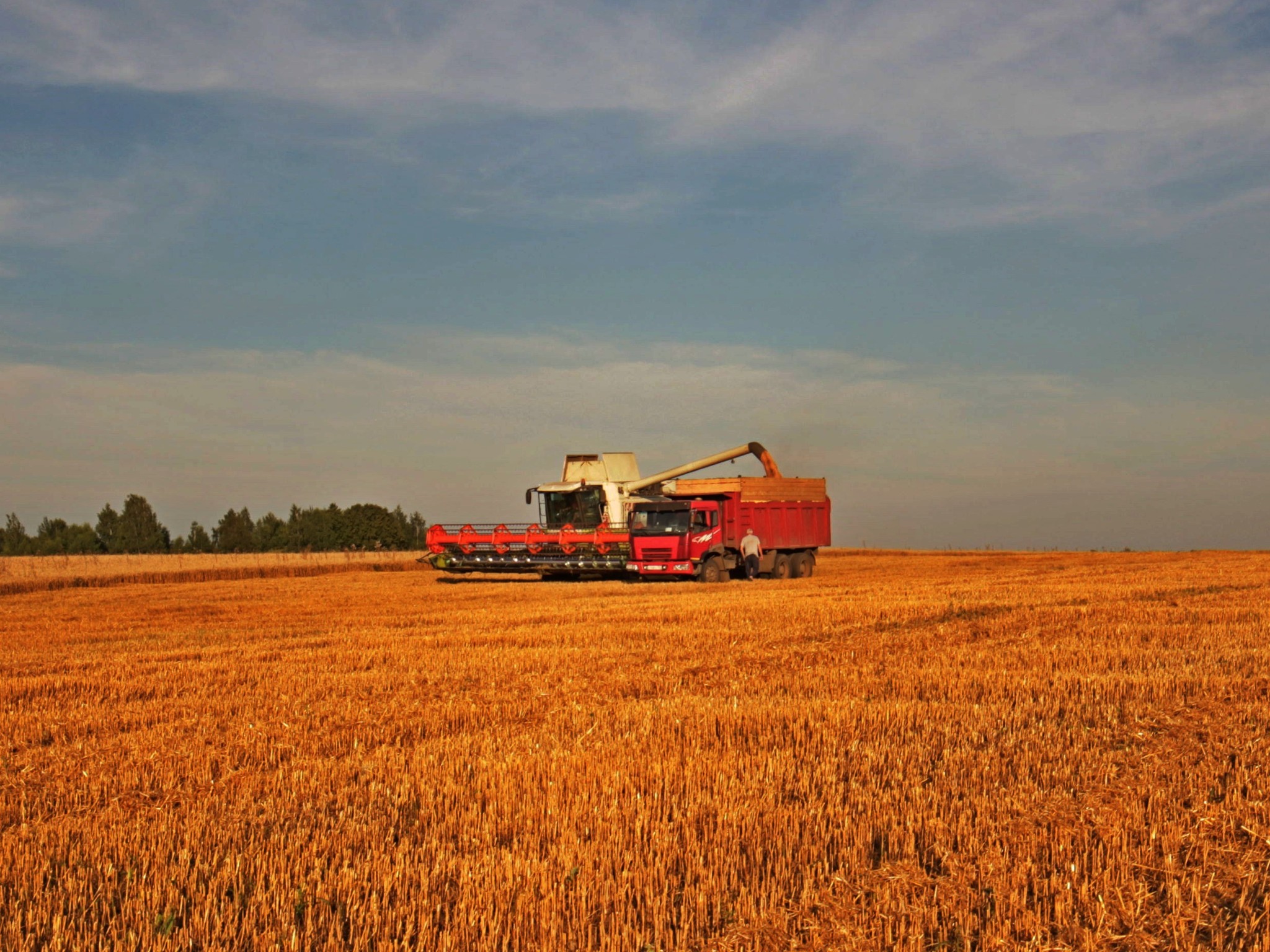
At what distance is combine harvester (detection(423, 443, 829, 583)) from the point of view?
30.7 m

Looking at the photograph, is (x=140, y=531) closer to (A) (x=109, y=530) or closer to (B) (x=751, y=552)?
(A) (x=109, y=530)

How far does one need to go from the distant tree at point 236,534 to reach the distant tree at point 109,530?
890cm

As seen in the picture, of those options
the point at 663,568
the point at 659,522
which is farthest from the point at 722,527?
the point at 663,568

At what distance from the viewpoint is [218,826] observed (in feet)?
19.3

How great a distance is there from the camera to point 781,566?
1342 inches

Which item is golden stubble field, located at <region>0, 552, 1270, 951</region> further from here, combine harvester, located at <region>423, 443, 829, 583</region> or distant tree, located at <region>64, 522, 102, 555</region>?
distant tree, located at <region>64, 522, 102, 555</region>

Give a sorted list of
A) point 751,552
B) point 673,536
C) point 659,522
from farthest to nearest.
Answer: point 751,552, point 659,522, point 673,536

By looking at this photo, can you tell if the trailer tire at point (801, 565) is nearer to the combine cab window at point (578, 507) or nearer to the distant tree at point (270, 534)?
the combine cab window at point (578, 507)

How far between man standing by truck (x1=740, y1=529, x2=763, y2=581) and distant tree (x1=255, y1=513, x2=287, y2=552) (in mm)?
73529

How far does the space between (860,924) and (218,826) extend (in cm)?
346

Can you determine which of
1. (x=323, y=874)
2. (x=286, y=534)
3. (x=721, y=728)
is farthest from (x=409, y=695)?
(x=286, y=534)

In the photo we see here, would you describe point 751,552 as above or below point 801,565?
above

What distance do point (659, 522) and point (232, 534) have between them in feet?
262

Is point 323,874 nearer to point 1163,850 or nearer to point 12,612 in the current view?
point 1163,850
